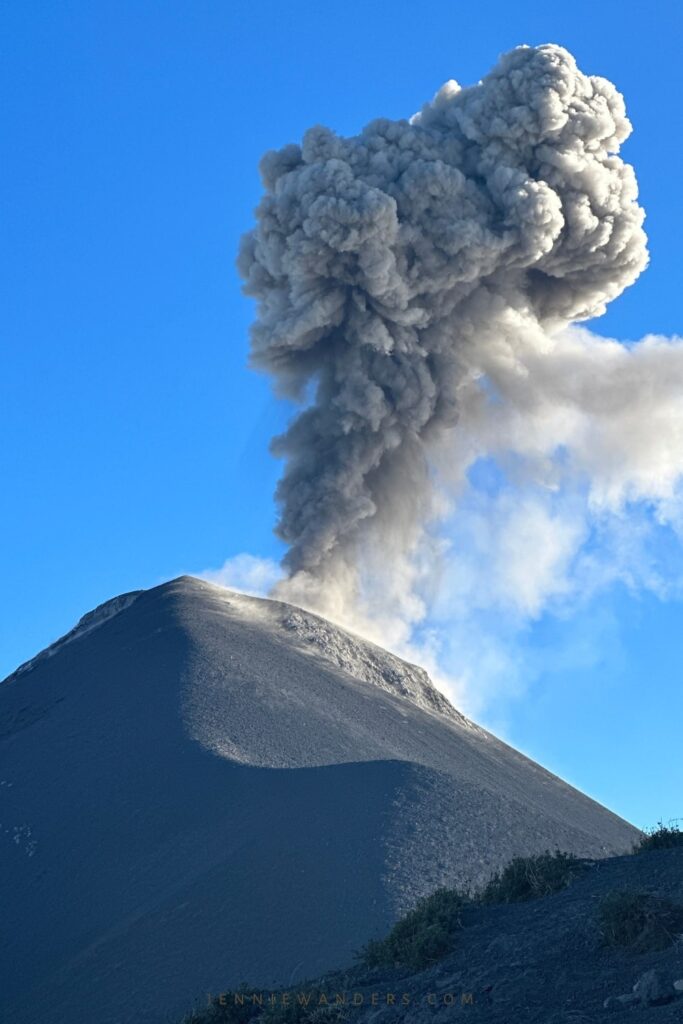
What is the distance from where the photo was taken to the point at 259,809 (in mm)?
27000

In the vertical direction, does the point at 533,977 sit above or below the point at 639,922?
below

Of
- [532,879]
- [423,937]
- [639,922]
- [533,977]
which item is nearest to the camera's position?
[533,977]

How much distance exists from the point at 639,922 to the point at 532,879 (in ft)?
8.74

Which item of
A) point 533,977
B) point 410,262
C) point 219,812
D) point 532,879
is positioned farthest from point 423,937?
point 410,262

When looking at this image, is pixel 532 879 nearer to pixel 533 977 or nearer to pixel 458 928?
pixel 458 928

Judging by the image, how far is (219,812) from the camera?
27047mm

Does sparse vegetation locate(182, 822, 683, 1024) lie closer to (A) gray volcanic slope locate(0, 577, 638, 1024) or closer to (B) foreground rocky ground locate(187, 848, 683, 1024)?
(B) foreground rocky ground locate(187, 848, 683, 1024)

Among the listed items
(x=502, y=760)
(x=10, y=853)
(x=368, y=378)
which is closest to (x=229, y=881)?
(x=10, y=853)

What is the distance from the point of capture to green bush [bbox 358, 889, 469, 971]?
1112 centimetres

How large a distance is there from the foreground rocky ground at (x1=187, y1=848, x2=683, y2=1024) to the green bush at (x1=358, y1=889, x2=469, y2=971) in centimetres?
13

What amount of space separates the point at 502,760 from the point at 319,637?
336 inches

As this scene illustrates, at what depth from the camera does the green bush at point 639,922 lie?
9.58 metres

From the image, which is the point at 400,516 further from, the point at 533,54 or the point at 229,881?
the point at 229,881

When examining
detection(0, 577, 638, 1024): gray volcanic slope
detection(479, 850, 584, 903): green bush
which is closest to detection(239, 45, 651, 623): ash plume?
detection(0, 577, 638, 1024): gray volcanic slope
